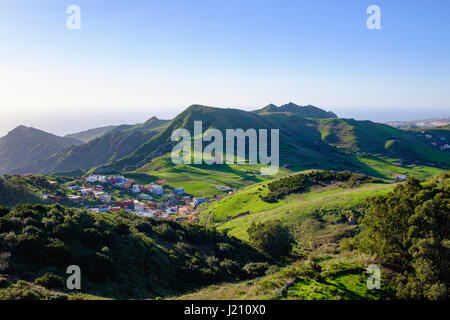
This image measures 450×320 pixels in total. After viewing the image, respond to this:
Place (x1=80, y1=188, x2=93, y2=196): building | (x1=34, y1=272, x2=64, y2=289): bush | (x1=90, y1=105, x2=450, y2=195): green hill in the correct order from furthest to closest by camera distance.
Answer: (x1=90, y1=105, x2=450, y2=195): green hill
(x1=80, y1=188, x2=93, y2=196): building
(x1=34, y1=272, x2=64, y2=289): bush

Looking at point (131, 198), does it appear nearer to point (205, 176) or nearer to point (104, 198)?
point (104, 198)

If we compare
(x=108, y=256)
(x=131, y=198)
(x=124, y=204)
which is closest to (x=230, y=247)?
(x=108, y=256)

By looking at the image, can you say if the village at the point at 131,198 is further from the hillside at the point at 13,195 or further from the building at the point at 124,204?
the hillside at the point at 13,195

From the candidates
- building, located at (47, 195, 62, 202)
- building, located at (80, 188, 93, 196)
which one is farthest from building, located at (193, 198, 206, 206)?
building, located at (47, 195, 62, 202)

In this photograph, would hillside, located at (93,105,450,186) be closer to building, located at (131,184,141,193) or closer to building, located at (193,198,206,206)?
building, located at (131,184,141,193)

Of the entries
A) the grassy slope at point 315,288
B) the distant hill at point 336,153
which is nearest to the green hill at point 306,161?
the distant hill at point 336,153
